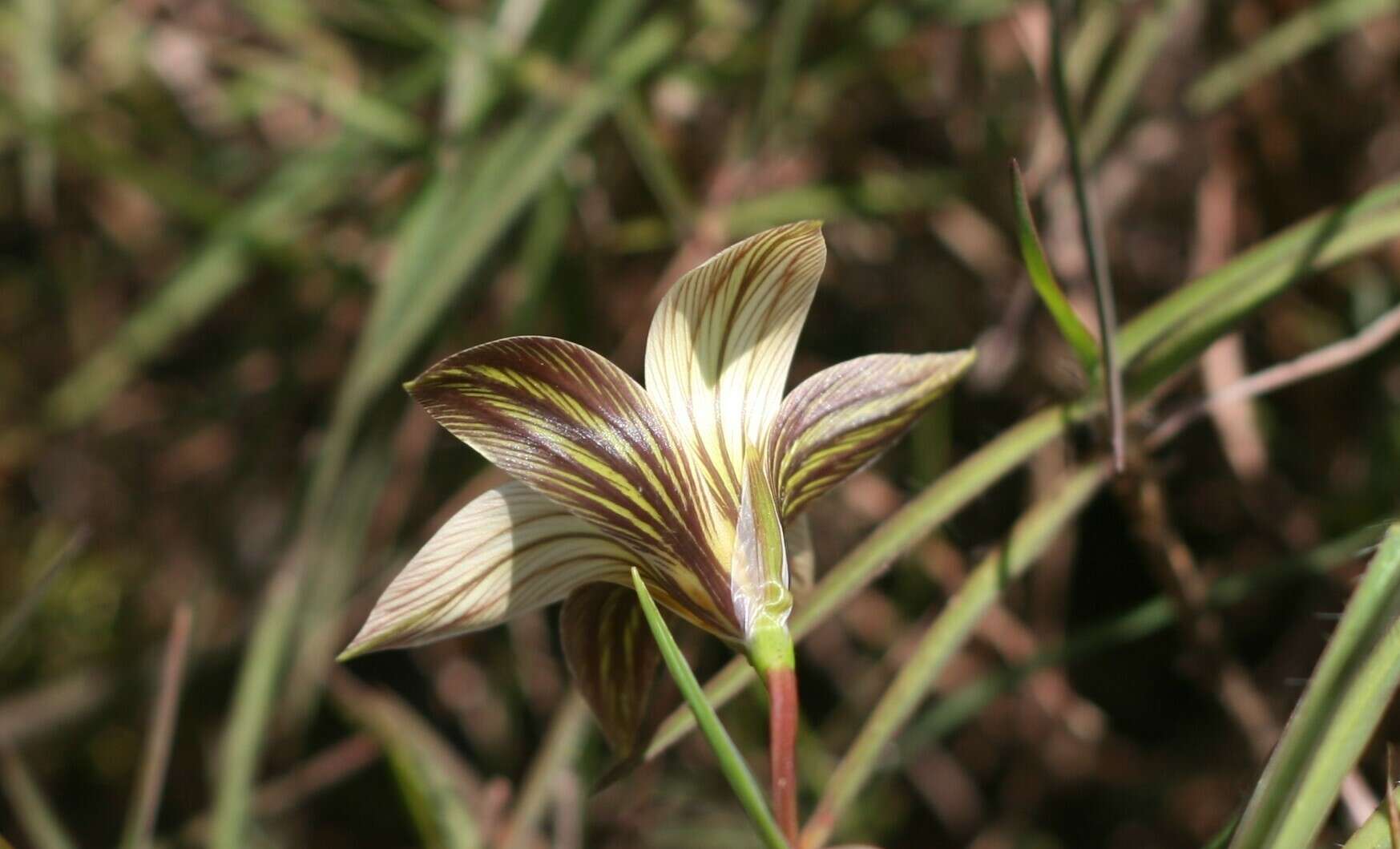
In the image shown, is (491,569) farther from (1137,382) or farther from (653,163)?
(653,163)

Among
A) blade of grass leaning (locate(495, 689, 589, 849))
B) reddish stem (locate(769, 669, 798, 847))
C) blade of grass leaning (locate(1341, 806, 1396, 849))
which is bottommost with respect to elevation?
blade of grass leaning (locate(1341, 806, 1396, 849))

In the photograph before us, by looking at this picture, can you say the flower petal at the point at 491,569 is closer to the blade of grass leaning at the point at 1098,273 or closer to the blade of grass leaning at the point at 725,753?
the blade of grass leaning at the point at 725,753

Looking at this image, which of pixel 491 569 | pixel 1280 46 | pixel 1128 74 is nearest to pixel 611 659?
pixel 491 569

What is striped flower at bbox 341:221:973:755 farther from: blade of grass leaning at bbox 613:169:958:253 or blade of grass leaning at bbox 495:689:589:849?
blade of grass leaning at bbox 613:169:958:253

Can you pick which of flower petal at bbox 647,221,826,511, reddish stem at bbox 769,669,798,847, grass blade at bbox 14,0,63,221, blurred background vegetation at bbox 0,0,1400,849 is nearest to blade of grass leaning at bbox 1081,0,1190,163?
blurred background vegetation at bbox 0,0,1400,849

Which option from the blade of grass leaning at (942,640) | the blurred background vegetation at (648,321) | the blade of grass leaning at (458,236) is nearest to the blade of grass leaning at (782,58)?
the blurred background vegetation at (648,321)
